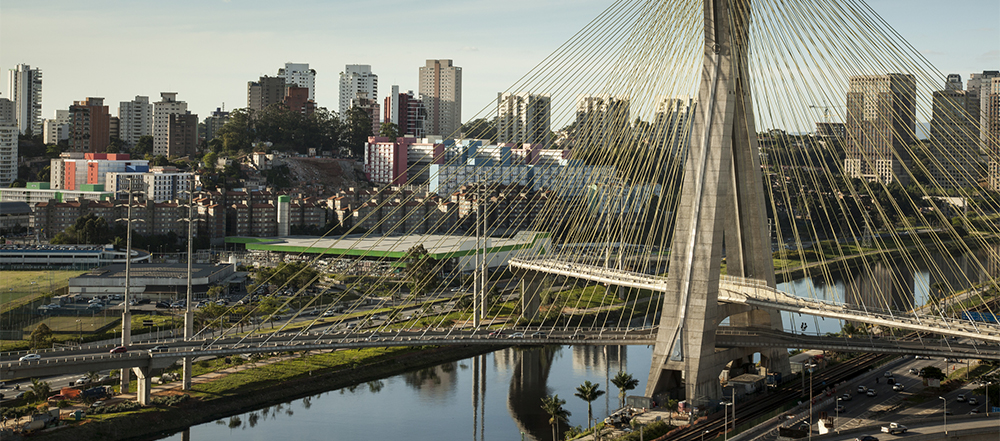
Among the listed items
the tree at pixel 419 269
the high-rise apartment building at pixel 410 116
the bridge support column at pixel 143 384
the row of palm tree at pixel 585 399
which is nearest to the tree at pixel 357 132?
the high-rise apartment building at pixel 410 116

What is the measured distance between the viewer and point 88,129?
67375 mm

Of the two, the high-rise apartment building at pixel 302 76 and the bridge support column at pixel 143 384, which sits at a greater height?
the high-rise apartment building at pixel 302 76

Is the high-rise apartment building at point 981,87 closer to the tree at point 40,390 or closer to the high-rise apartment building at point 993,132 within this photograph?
the high-rise apartment building at point 993,132

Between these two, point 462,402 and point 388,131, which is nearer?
point 462,402

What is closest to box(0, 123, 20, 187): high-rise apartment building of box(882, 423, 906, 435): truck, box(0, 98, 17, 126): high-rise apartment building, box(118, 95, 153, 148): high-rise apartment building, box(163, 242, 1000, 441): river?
box(0, 98, 17, 126): high-rise apartment building


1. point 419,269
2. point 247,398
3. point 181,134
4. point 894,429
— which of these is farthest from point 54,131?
point 894,429

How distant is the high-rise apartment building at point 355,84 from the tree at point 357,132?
93.6 ft

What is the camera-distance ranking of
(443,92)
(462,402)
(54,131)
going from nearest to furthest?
1. (462,402)
2. (54,131)
3. (443,92)

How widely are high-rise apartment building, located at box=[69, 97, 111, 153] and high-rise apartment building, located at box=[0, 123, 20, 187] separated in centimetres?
808

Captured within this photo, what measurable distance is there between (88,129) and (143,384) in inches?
2154

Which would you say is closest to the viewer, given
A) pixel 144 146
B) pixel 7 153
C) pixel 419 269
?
pixel 419 269

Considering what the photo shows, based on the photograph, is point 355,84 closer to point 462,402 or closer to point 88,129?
point 88,129

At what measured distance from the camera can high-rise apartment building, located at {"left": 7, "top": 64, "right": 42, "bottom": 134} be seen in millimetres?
83562

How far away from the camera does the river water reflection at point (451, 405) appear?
18.4 meters
